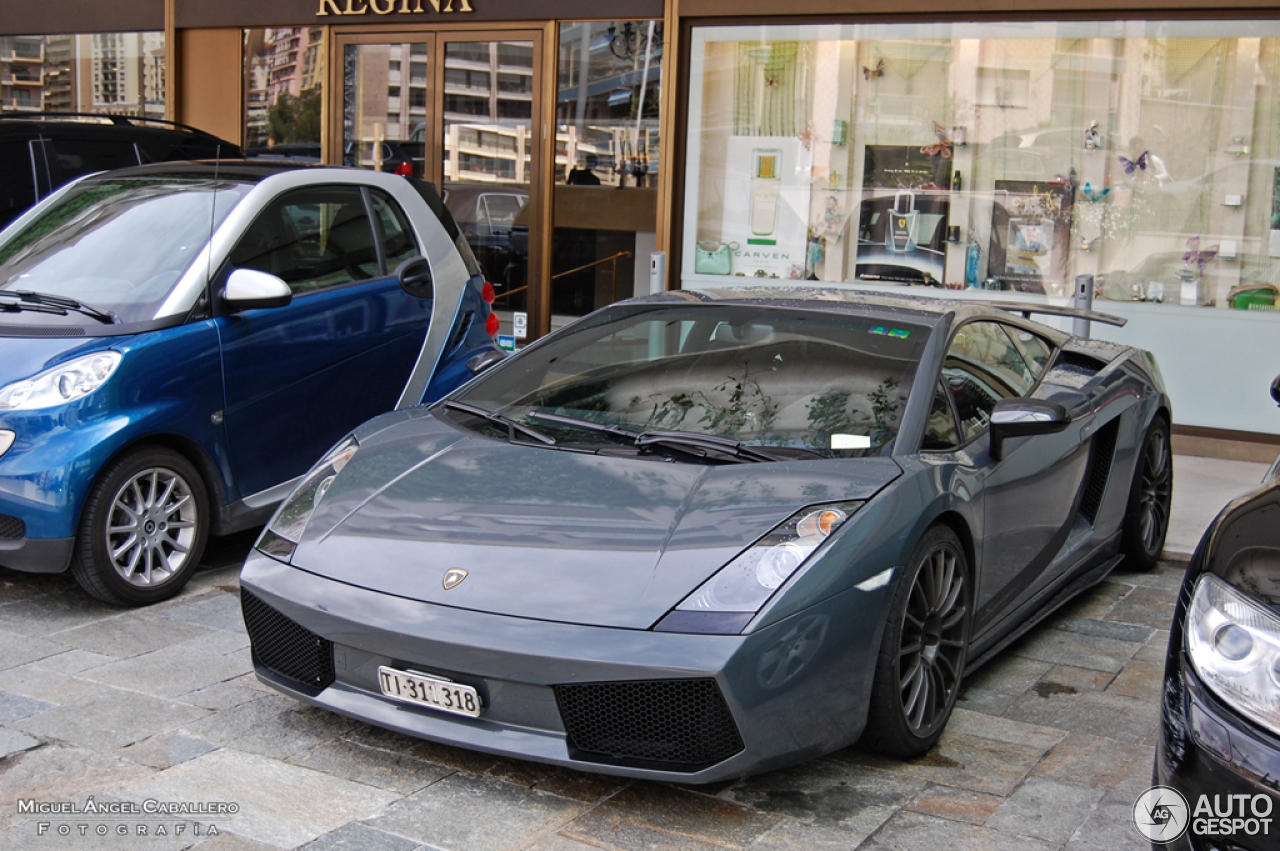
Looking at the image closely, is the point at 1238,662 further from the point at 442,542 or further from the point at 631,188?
the point at 631,188

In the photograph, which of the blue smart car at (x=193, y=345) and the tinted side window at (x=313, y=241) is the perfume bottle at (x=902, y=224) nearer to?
the blue smart car at (x=193, y=345)

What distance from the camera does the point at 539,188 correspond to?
33.4ft

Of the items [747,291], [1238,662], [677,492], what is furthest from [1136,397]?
[1238,662]

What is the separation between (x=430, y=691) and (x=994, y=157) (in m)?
7.26

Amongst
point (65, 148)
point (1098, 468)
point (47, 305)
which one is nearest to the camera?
point (1098, 468)

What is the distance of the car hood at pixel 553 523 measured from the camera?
3213 mm

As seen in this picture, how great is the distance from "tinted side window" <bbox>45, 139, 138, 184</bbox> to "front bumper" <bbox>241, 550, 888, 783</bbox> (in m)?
5.34

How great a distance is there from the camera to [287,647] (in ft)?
11.6

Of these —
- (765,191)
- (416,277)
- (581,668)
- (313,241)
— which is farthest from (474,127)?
(581,668)

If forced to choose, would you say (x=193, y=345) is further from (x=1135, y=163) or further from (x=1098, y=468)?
(x=1135, y=163)

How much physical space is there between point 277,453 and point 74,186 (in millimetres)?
1747

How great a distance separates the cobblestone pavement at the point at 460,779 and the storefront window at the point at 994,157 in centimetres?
528

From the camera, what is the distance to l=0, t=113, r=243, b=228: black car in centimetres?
749

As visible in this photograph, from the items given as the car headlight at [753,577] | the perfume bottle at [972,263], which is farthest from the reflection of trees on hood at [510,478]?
Result: the perfume bottle at [972,263]
